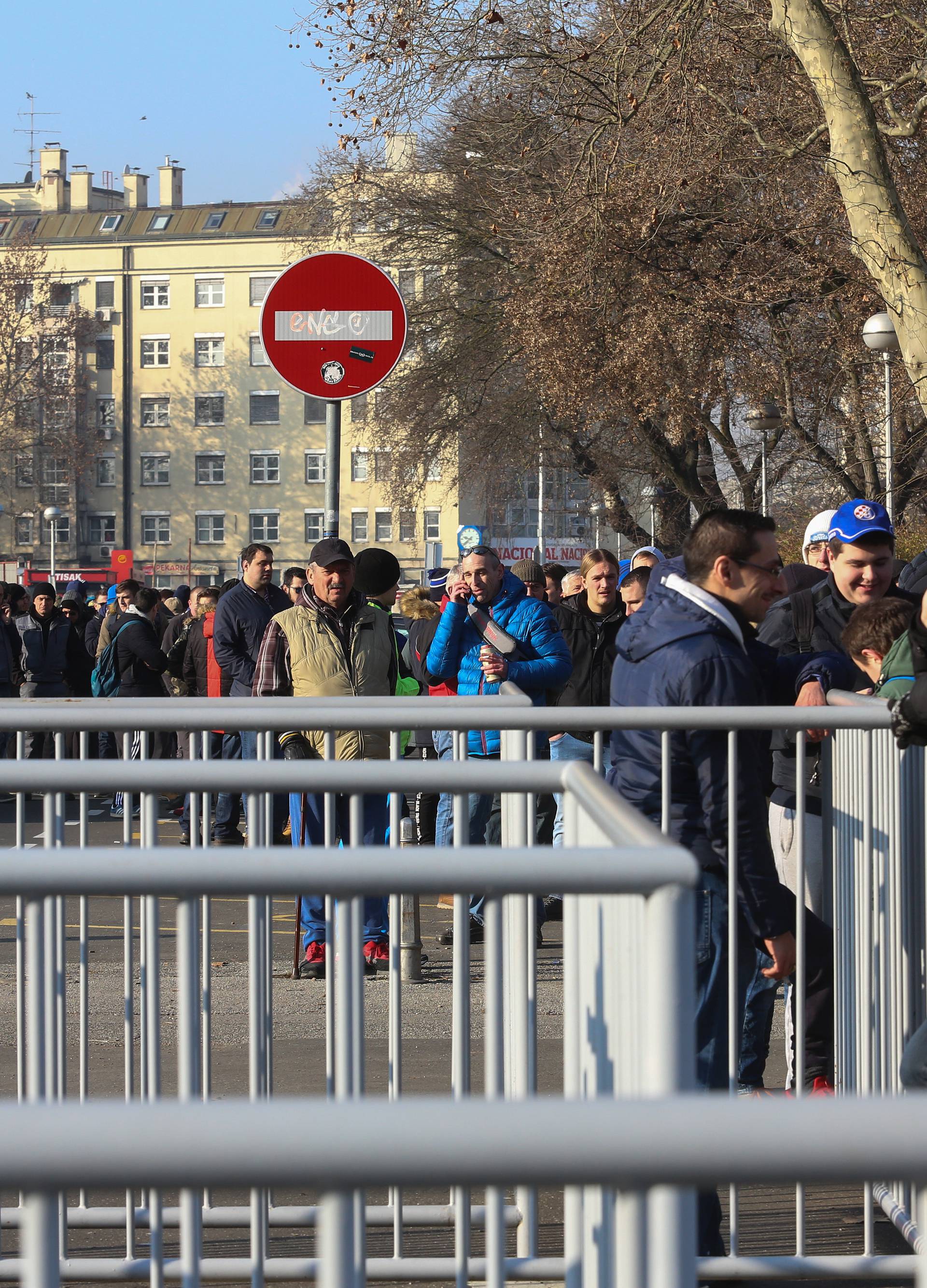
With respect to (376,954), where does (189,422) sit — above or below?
above

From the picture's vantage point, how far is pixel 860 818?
4188 millimetres

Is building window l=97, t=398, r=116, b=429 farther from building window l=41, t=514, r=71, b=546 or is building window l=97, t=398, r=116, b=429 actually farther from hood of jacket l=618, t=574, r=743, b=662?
hood of jacket l=618, t=574, r=743, b=662

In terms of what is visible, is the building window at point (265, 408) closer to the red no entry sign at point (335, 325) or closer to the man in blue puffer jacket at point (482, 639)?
the man in blue puffer jacket at point (482, 639)

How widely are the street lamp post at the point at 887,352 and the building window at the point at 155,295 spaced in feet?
210

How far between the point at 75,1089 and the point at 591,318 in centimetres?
1950

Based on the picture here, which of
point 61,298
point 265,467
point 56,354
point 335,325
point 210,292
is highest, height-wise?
point 210,292

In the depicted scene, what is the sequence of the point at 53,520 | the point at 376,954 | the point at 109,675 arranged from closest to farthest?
the point at 376,954 < the point at 109,675 < the point at 53,520

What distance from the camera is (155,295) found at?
8450 centimetres

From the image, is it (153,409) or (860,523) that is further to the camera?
(153,409)

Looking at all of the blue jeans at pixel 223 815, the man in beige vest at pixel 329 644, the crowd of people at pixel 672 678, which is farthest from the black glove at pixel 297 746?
the man in beige vest at pixel 329 644

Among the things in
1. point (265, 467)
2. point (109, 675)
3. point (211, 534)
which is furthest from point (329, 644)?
point (211, 534)

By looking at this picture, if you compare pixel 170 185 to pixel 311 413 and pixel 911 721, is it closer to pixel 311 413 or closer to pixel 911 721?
pixel 311 413

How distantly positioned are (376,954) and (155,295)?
81575 mm

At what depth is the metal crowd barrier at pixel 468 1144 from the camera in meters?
1.16
